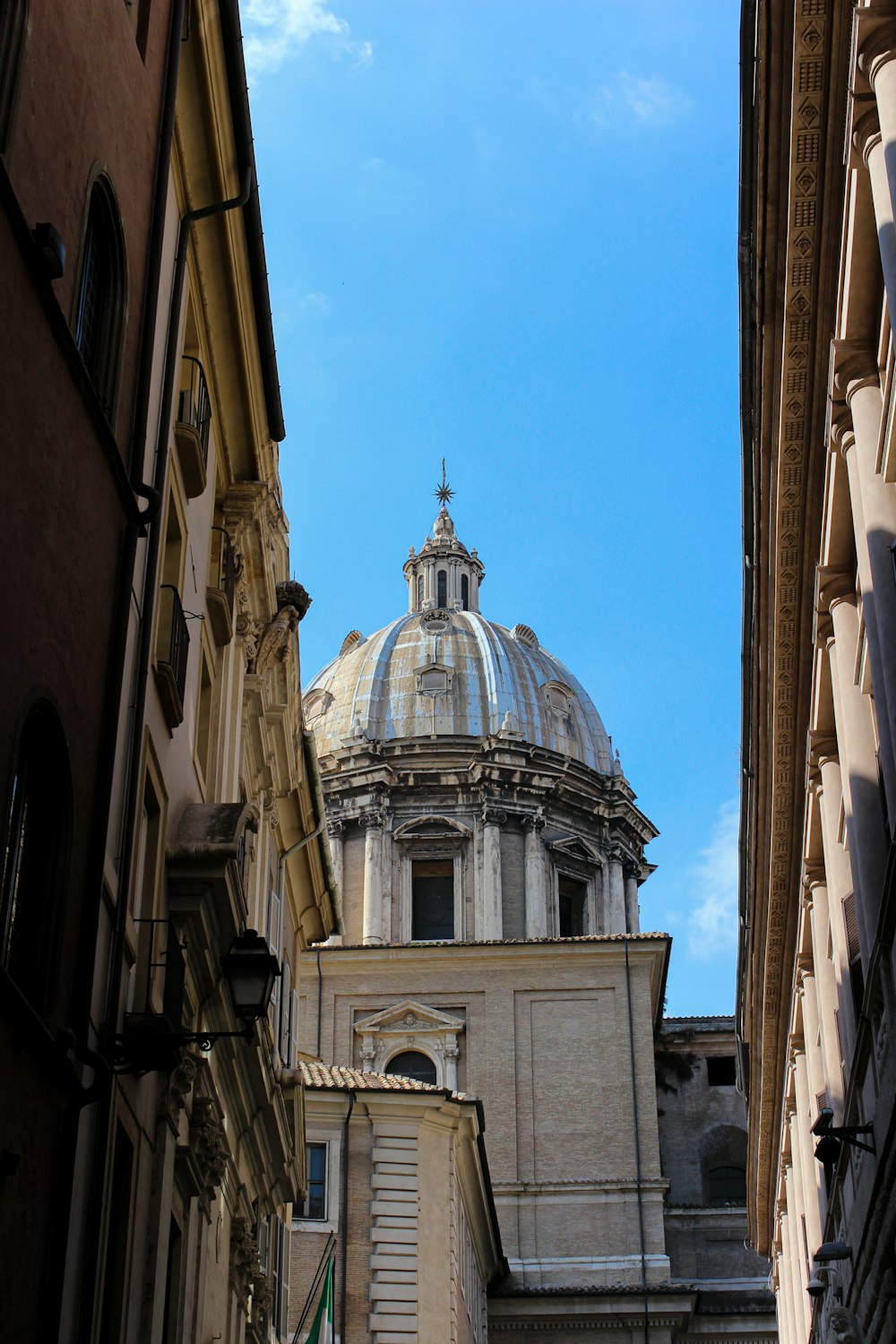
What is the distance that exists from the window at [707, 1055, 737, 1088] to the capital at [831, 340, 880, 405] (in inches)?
1839

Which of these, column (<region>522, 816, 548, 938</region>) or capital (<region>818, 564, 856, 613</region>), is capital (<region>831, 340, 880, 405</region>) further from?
column (<region>522, 816, 548, 938</region>)

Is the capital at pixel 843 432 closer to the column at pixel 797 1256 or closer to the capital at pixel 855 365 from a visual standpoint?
the capital at pixel 855 365

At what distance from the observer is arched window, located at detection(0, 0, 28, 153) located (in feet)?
31.1

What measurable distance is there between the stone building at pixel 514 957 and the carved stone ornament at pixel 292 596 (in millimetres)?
20476

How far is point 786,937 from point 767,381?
10888mm

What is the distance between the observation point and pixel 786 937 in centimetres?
2503

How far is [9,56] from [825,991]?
564 inches

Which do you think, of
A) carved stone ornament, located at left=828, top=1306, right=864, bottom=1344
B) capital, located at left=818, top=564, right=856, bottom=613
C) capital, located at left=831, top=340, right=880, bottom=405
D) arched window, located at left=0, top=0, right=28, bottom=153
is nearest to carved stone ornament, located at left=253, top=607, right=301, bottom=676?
capital, located at left=818, top=564, right=856, bottom=613

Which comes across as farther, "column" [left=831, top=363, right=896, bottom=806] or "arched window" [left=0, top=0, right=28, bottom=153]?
"column" [left=831, top=363, right=896, bottom=806]

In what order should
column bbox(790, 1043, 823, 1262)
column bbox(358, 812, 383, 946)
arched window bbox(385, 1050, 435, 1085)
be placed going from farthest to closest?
column bbox(358, 812, 383, 946)
arched window bbox(385, 1050, 435, 1085)
column bbox(790, 1043, 823, 1262)

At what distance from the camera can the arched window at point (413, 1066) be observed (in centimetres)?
5384

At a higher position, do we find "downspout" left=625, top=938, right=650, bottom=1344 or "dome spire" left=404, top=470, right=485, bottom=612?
"dome spire" left=404, top=470, right=485, bottom=612

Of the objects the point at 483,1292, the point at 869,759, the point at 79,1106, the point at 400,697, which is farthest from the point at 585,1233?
the point at 79,1106

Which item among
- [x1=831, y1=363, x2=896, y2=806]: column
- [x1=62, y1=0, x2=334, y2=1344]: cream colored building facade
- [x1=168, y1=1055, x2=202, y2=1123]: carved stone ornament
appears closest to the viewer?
[x1=62, y1=0, x2=334, y2=1344]: cream colored building facade
